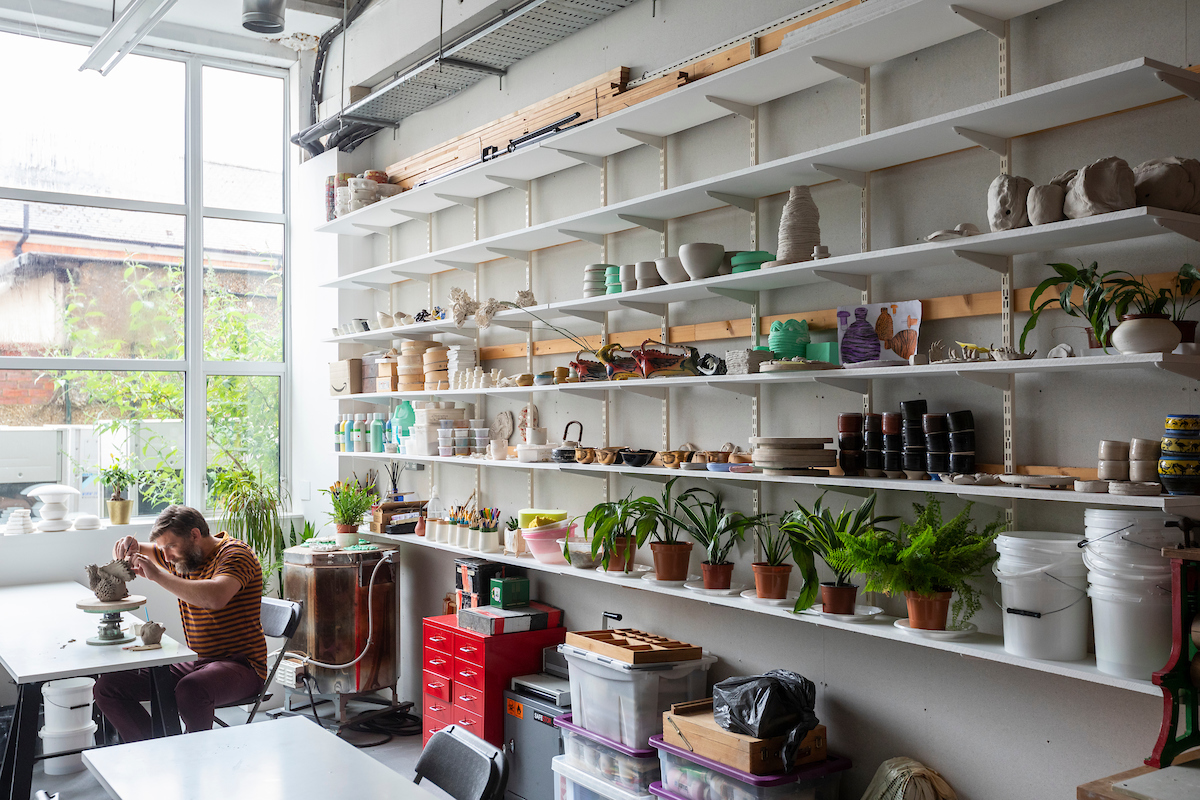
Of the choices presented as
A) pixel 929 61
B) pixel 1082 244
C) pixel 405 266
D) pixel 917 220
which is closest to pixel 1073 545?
pixel 1082 244

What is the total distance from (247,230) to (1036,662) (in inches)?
244

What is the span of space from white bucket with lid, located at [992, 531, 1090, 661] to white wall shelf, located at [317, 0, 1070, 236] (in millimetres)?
1599

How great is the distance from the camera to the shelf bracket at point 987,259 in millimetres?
2835

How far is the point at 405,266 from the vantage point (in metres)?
5.50

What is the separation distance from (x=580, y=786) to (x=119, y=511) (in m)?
3.92

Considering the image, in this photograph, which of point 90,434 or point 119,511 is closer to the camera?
point 119,511

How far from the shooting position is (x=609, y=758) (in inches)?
151

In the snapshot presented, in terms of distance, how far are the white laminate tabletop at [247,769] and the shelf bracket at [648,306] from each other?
2.04 metres

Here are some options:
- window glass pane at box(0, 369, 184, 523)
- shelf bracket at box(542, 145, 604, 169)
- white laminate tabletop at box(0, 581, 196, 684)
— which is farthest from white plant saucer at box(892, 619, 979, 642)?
window glass pane at box(0, 369, 184, 523)

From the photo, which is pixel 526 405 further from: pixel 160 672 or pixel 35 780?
pixel 35 780

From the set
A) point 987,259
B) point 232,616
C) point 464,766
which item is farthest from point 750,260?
point 232,616

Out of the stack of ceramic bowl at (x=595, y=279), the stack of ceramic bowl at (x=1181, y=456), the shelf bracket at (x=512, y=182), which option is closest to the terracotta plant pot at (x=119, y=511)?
the shelf bracket at (x=512, y=182)

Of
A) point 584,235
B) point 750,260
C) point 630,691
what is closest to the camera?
point 750,260

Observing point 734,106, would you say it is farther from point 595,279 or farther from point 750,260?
point 595,279
